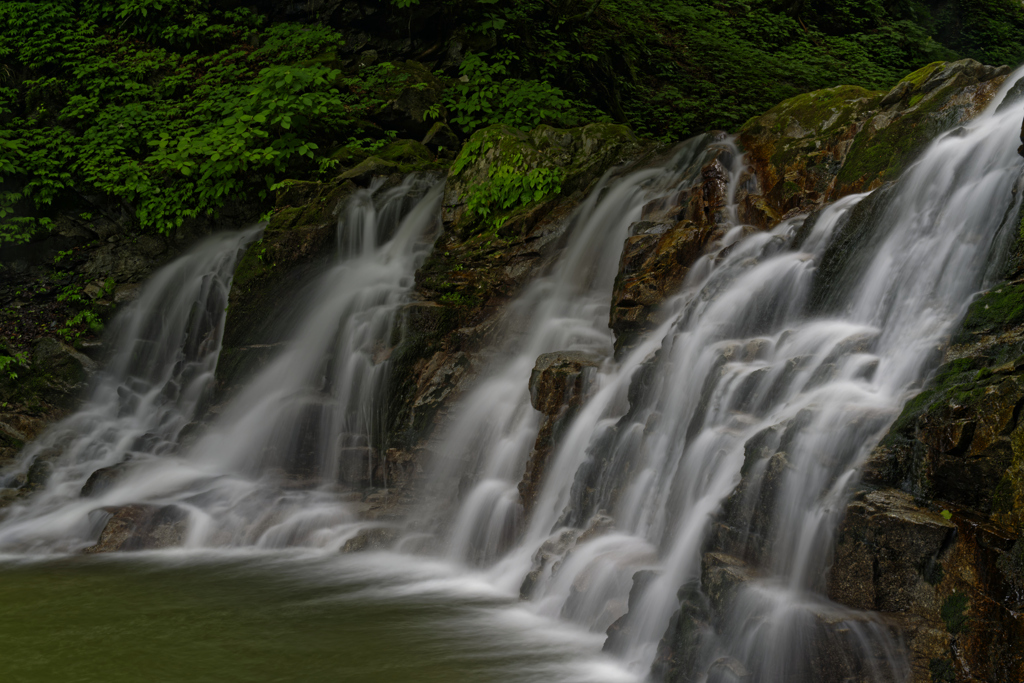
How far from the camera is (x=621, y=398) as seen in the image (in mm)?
6273

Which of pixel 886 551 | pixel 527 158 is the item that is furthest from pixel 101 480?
pixel 886 551

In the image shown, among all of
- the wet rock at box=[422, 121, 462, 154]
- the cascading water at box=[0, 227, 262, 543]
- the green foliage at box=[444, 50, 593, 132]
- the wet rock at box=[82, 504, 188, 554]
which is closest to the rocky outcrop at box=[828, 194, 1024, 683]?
the wet rock at box=[82, 504, 188, 554]

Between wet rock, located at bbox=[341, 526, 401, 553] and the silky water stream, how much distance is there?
17 centimetres

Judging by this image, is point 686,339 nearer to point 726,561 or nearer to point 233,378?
point 726,561

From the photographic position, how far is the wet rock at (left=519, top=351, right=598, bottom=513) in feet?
21.1

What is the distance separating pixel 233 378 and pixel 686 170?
5.86 m

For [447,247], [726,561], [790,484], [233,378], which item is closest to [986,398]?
[790,484]

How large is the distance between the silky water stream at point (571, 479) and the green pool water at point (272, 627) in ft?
0.08

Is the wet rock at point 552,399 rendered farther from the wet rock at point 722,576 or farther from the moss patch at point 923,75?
the moss patch at point 923,75

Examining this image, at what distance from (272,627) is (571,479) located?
2.38m

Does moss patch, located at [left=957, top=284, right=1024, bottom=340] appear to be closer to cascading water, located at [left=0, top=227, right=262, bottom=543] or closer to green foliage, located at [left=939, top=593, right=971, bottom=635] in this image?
green foliage, located at [left=939, top=593, right=971, bottom=635]

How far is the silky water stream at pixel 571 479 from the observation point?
4.18 m

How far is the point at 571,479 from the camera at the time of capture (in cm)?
609

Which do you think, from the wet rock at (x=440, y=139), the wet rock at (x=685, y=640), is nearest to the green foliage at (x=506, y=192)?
the wet rock at (x=440, y=139)
